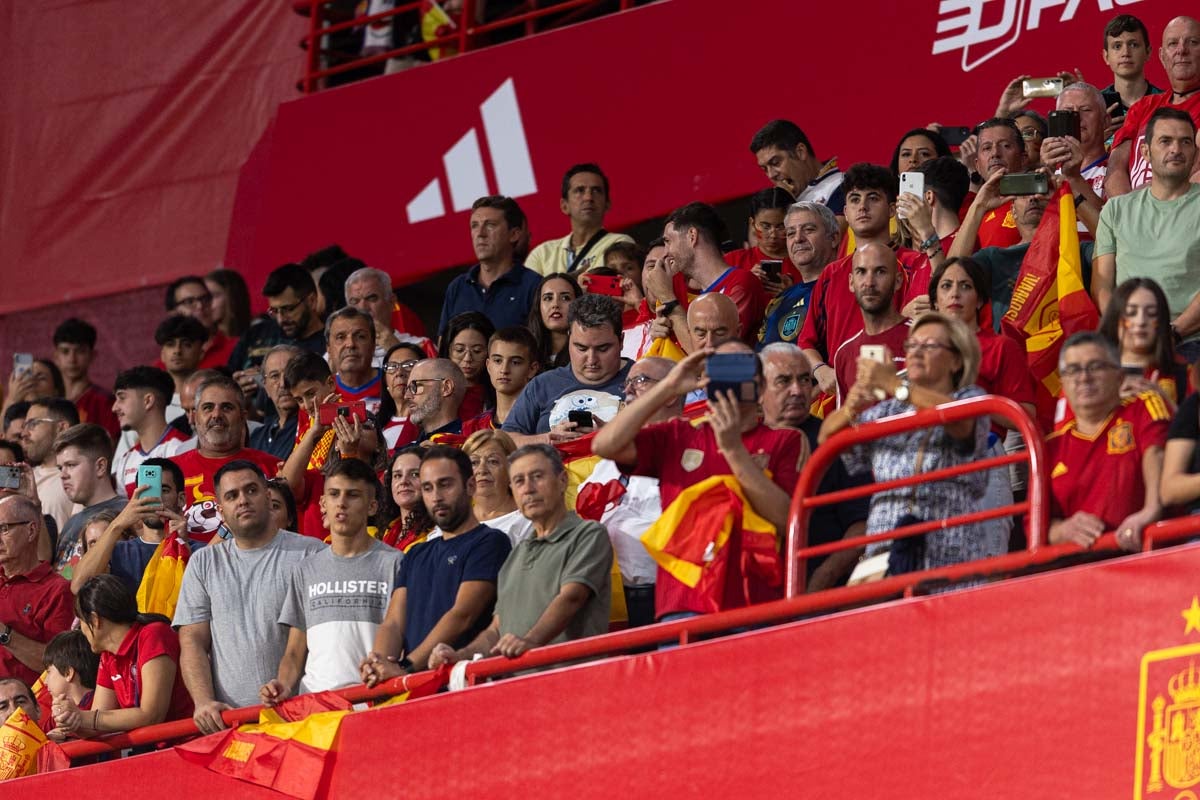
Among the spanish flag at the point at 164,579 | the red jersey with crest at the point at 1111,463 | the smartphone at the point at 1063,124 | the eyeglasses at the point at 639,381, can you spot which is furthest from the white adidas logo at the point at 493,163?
the red jersey with crest at the point at 1111,463

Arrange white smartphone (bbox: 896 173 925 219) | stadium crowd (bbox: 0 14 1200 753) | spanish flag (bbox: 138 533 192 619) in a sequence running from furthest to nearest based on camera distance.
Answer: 1. spanish flag (bbox: 138 533 192 619)
2. white smartphone (bbox: 896 173 925 219)
3. stadium crowd (bbox: 0 14 1200 753)

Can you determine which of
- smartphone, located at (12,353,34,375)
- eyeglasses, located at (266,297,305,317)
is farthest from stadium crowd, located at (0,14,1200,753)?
smartphone, located at (12,353,34,375)

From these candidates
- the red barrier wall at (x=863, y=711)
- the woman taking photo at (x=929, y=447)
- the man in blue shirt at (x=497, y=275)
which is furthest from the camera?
the man in blue shirt at (x=497, y=275)

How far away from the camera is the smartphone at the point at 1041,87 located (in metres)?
10.0

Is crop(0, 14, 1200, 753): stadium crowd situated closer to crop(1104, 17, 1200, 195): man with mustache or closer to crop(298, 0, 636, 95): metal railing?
crop(1104, 17, 1200, 195): man with mustache

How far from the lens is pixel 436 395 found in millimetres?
9367

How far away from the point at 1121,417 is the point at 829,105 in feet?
20.5

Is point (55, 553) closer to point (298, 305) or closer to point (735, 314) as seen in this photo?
point (298, 305)

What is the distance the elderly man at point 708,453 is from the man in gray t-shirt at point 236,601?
69.4 inches

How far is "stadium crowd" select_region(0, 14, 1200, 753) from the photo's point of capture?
650cm

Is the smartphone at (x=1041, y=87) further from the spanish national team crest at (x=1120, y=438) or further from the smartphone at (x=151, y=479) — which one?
the smartphone at (x=151, y=479)

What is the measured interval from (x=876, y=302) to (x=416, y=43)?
714 cm

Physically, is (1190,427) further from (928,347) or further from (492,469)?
(492,469)

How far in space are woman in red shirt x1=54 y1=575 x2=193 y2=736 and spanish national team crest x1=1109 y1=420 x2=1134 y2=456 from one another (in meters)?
3.82
